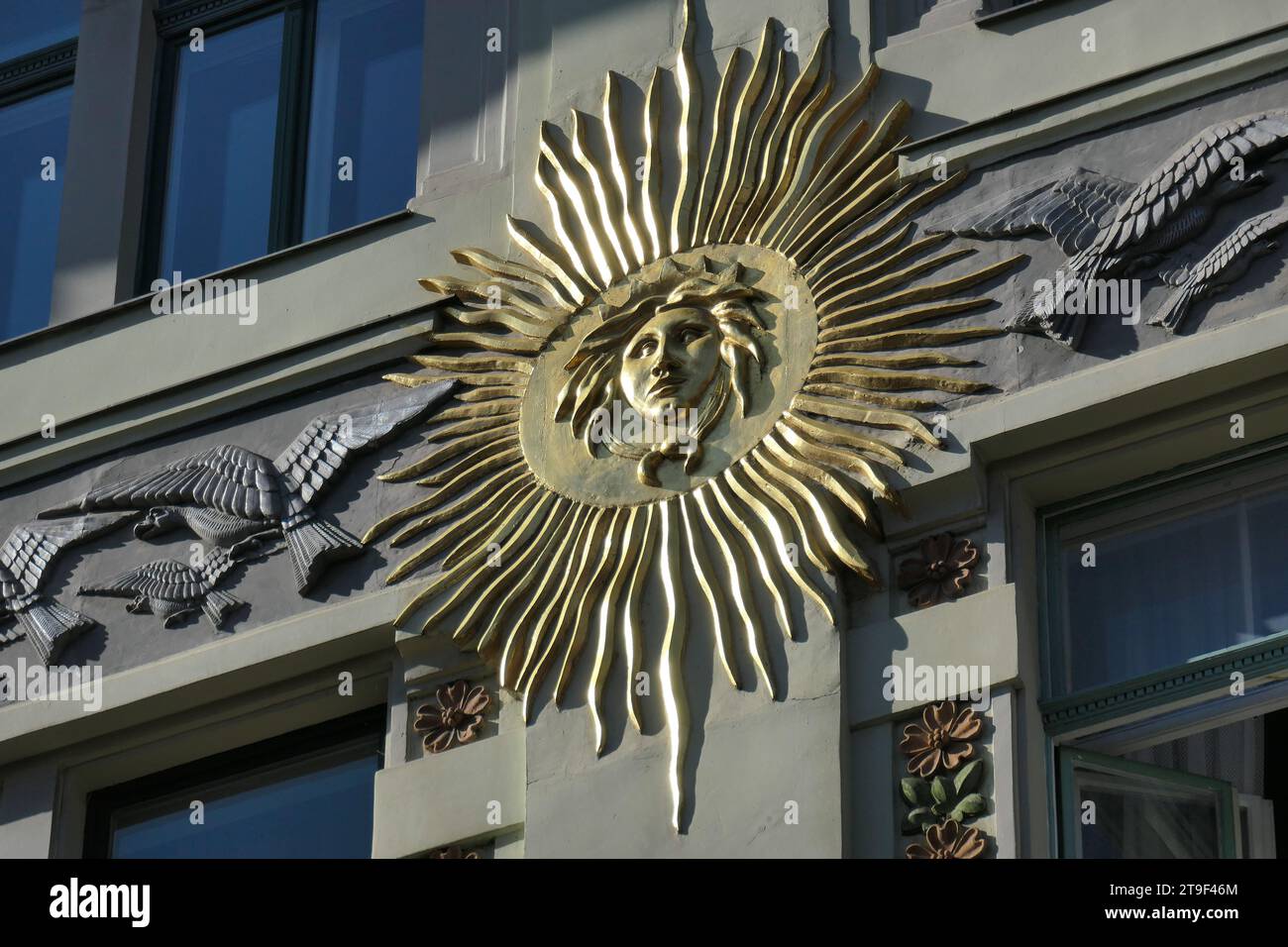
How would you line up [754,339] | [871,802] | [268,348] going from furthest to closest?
[268,348] < [754,339] < [871,802]

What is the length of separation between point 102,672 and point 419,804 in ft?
4.03

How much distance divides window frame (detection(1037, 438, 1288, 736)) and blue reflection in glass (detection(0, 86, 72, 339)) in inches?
142

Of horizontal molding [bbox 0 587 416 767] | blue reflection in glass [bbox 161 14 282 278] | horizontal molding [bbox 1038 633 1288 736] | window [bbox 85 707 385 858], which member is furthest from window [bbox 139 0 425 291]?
horizontal molding [bbox 1038 633 1288 736]

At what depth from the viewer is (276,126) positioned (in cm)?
1228

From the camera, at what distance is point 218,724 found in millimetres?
11023

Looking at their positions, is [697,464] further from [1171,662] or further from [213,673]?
[213,673]

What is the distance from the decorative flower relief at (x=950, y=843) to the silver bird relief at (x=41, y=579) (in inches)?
110

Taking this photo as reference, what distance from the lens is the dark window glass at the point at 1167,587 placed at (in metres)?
9.99

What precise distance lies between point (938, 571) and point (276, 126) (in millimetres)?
3171

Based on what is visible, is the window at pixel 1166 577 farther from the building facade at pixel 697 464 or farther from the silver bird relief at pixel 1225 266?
the silver bird relief at pixel 1225 266

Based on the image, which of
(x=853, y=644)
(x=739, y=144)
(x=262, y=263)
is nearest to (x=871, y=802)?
(x=853, y=644)

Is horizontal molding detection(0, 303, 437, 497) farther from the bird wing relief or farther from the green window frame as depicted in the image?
the green window frame

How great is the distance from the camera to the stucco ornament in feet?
33.6
